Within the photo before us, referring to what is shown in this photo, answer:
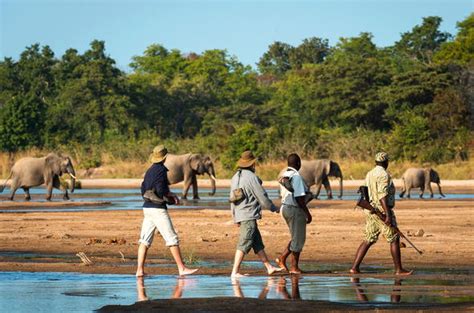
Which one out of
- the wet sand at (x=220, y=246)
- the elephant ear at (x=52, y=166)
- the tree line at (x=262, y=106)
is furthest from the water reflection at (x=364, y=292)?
the tree line at (x=262, y=106)

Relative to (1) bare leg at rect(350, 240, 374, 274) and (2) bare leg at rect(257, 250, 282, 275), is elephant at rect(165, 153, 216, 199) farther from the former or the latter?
(2) bare leg at rect(257, 250, 282, 275)

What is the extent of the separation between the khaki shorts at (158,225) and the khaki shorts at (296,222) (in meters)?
1.54

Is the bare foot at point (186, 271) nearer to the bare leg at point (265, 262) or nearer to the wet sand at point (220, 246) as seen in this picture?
the wet sand at point (220, 246)

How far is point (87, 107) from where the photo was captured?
75.1 meters

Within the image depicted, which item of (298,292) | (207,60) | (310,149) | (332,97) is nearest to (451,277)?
(298,292)

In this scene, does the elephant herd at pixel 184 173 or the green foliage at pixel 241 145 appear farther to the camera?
the green foliage at pixel 241 145

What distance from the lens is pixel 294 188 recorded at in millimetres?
15469

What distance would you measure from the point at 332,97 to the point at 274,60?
54.9 m

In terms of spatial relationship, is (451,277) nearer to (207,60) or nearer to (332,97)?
(332,97)

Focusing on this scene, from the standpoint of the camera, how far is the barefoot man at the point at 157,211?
49.8 feet

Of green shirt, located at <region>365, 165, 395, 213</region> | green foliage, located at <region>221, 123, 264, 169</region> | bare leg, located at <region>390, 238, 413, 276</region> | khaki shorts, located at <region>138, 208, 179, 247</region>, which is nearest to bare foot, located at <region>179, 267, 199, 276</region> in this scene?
khaki shorts, located at <region>138, 208, 179, 247</region>

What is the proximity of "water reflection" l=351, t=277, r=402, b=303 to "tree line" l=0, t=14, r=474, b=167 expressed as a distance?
42868 millimetres

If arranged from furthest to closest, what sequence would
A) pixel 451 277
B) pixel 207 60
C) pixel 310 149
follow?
pixel 207 60 → pixel 310 149 → pixel 451 277

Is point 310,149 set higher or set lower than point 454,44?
lower
